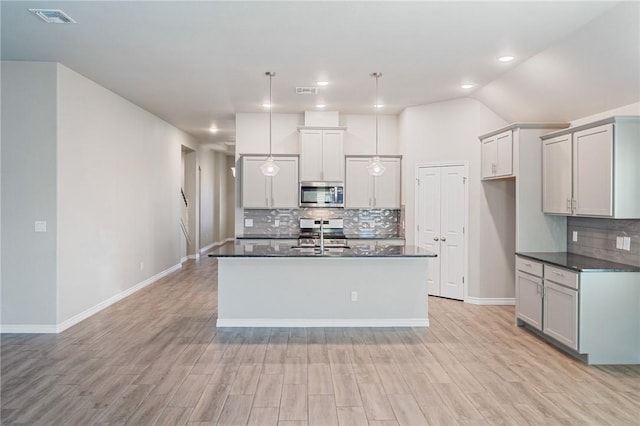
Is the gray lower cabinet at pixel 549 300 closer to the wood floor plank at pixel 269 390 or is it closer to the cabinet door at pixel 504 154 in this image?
the cabinet door at pixel 504 154

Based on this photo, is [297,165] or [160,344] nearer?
[160,344]

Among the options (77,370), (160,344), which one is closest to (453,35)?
(160,344)

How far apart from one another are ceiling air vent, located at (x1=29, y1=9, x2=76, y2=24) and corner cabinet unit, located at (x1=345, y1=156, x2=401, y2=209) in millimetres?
4518

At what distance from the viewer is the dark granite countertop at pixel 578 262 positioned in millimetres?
3723

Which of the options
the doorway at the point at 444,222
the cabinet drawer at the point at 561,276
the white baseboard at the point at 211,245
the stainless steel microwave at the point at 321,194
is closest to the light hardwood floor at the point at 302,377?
the cabinet drawer at the point at 561,276

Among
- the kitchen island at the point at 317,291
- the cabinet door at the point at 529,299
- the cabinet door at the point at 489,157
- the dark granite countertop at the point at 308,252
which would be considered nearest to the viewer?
the cabinet door at the point at 529,299

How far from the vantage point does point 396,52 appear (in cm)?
423

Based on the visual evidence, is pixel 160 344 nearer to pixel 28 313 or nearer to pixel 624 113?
pixel 28 313

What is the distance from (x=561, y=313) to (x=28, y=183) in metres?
5.89

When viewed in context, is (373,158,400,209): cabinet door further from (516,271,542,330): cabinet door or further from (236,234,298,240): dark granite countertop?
(516,271,542,330): cabinet door

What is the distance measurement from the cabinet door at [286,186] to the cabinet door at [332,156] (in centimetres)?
52

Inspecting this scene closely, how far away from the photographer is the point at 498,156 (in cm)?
541

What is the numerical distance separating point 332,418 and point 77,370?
7.81ft

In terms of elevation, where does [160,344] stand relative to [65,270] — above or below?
below
